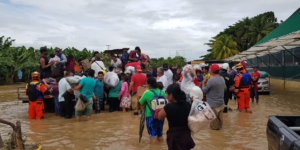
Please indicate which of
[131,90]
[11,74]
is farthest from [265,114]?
[11,74]

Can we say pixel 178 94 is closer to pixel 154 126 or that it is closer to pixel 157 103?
pixel 157 103

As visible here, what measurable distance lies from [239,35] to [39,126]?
58.7 metres

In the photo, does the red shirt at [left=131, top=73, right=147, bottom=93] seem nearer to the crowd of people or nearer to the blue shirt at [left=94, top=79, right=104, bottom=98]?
the crowd of people

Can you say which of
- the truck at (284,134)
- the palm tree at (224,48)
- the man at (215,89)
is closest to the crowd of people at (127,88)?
the man at (215,89)

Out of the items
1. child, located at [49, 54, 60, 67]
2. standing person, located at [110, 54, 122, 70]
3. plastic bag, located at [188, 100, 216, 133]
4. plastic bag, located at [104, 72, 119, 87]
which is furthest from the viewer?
standing person, located at [110, 54, 122, 70]

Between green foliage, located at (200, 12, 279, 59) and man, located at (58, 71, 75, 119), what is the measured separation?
48.1 meters

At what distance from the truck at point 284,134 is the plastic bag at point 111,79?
780cm

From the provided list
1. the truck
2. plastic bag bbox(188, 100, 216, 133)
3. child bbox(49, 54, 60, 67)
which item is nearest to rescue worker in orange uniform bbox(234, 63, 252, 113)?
the truck

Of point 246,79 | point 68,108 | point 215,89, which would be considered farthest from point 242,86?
point 68,108

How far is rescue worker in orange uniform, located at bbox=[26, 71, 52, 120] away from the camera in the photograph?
34.3 ft

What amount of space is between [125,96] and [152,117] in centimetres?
487

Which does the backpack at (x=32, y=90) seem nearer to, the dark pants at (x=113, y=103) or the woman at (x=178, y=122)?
the dark pants at (x=113, y=103)

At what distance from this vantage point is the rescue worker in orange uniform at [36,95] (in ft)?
34.3

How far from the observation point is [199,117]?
486 centimetres
